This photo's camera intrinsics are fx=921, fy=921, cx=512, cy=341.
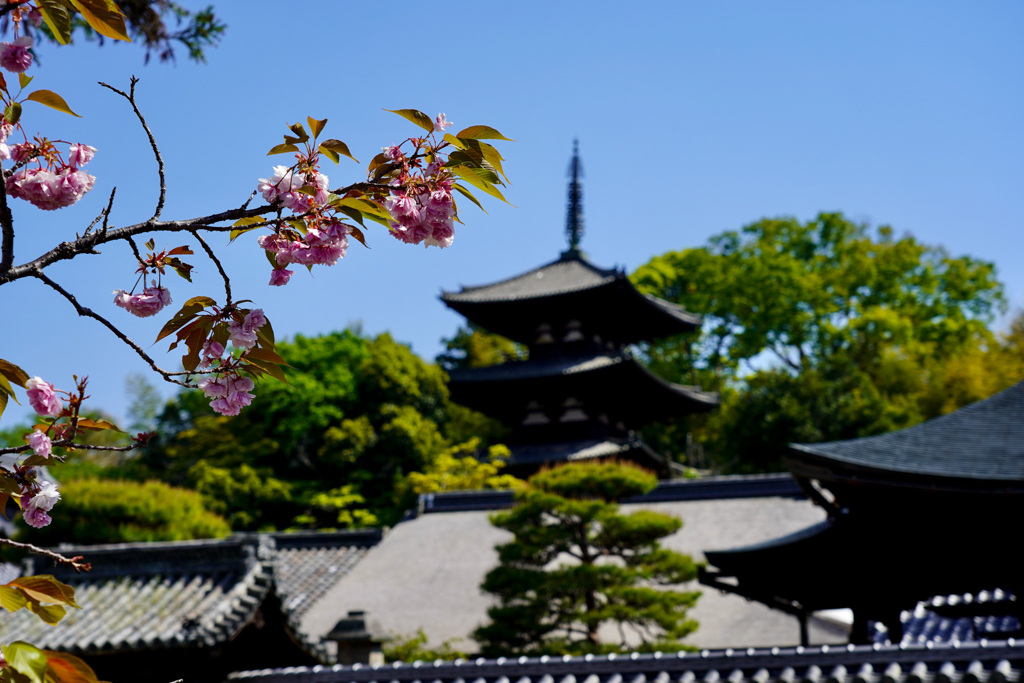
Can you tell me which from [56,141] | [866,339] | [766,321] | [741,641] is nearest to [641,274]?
[766,321]

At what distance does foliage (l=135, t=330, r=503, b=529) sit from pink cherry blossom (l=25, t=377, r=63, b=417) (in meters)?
21.7

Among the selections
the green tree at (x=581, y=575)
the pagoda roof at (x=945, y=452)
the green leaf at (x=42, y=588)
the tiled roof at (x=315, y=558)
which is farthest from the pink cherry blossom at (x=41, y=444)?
the tiled roof at (x=315, y=558)

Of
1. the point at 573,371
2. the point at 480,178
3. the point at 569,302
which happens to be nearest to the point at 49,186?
the point at 480,178

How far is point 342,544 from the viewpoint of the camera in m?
15.2

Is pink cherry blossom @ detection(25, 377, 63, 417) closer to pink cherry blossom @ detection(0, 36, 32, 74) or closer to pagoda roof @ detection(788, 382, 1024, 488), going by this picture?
pink cherry blossom @ detection(0, 36, 32, 74)

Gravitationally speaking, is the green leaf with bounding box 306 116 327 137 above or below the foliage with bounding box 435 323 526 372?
below

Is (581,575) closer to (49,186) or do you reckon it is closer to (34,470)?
(34,470)

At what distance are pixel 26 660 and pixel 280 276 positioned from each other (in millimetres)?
1012

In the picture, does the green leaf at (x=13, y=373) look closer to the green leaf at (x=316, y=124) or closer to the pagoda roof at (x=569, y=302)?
the green leaf at (x=316, y=124)

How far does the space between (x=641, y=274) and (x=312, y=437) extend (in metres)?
12.2

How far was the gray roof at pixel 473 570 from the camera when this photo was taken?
441 inches

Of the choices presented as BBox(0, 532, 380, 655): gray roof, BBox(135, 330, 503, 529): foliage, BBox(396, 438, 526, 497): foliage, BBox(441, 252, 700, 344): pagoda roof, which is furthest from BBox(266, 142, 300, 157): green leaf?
BBox(135, 330, 503, 529): foliage

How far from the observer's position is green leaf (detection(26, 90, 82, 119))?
1988 mm

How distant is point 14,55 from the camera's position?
2.10m
